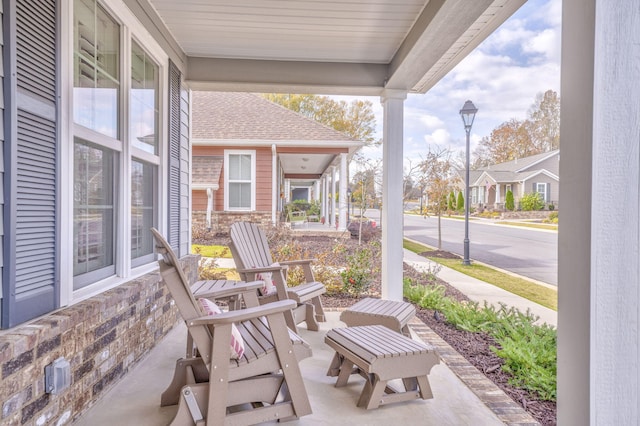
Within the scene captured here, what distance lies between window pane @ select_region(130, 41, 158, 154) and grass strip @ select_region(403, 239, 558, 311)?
14.4 feet

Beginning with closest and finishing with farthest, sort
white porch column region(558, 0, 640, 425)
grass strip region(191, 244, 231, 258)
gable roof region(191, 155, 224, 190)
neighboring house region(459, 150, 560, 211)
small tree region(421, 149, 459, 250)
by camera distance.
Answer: white porch column region(558, 0, 640, 425)
neighboring house region(459, 150, 560, 211)
small tree region(421, 149, 459, 250)
grass strip region(191, 244, 231, 258)
gable roof region(191, 155, 224, 190)

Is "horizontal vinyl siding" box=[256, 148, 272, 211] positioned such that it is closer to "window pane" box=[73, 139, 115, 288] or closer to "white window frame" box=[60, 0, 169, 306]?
"white window frame" box=[60, 0, 169, 306]

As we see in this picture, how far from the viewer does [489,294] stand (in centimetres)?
568

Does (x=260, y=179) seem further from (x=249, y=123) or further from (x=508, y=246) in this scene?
(x=508, y=246)

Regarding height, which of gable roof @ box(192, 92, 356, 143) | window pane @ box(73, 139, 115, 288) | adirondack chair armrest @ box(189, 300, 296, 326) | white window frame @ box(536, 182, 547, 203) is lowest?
adirondack chair armrest @ box(189, 300, 296, 326)

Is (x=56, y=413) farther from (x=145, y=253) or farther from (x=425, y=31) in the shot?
(x=425, y=31)

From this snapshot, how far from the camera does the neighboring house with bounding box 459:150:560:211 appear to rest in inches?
235

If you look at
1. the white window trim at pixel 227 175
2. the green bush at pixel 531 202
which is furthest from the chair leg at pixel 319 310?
the white window trim at pixel 227 175

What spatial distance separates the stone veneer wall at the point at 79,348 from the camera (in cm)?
159

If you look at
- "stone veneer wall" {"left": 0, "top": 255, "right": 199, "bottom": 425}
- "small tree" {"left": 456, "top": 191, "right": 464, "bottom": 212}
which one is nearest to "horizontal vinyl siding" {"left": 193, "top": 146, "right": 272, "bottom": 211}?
"small tree" {"left": 456, "top": 191, "right": 464, "bottom": 212}

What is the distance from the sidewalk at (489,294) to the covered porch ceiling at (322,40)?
273 cm

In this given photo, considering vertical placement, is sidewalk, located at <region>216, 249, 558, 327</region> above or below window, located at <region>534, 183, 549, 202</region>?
below

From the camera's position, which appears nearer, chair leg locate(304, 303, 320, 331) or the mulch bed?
the mulch bed

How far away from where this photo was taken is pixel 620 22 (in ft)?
3.83
